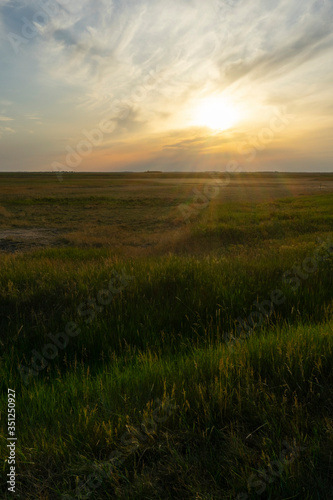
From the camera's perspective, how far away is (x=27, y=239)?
1627 cm

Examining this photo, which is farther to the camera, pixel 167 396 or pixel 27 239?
pixel 27 239

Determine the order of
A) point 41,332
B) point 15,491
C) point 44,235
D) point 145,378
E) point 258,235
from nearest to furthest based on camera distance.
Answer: point 15,491 < point 145,378 < point 41,332 < point 258,235 < point 44,235

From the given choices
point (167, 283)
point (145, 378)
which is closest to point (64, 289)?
point (167, 283)

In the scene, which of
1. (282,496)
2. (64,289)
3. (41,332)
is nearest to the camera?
(282,496)

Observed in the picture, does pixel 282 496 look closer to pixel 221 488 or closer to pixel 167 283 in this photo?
pixel 221 488

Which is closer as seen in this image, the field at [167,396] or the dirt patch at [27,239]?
the field at [167,396]

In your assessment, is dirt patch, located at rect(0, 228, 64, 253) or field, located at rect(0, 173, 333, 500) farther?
dirt patch, located at rect(0, 228, 64, 253)

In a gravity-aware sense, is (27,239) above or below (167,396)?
below

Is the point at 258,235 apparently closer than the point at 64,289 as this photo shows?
No

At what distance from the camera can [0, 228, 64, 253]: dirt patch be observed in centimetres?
1450

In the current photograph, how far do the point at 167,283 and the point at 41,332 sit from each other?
226cm

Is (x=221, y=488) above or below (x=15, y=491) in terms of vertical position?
above

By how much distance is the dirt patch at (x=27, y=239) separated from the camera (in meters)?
14.5

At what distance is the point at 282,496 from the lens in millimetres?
1587
